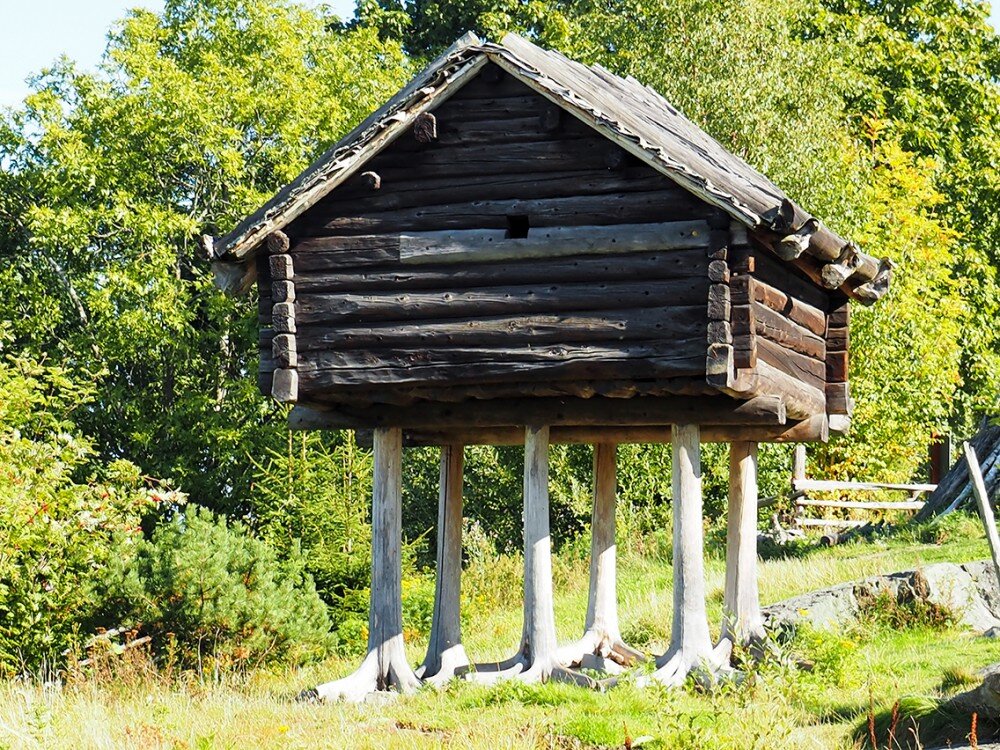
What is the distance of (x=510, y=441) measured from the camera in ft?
47.7

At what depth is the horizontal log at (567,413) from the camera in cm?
1252

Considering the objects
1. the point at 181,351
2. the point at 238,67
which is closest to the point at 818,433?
the point at 181,351

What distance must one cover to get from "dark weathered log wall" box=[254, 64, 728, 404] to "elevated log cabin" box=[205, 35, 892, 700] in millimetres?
18

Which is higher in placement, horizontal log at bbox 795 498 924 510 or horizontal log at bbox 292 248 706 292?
horizontal log at bbox 292 248 706 292

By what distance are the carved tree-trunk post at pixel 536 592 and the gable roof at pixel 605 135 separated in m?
2.67

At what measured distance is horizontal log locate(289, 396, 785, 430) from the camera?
41.1ft

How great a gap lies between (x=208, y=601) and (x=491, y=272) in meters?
6.46

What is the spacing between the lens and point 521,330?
1232cm

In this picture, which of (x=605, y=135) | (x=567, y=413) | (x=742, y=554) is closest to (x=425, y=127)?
(x=605, y=135)

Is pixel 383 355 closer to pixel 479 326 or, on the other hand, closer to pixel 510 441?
pixel 479 326

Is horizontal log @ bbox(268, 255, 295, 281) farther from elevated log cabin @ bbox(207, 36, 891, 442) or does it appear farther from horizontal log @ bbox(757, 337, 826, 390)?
horizontal log @ bbox(757, 337, 826, 390)

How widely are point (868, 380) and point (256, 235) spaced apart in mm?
15237

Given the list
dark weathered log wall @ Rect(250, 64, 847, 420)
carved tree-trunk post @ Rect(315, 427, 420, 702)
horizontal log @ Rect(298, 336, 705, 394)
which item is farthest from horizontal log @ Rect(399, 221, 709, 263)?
carved tree-trunk post @ Rect(315, 427, 420, 702)

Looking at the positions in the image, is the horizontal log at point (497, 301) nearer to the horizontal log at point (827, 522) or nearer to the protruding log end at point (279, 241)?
the protruding log end at point (279, 241)
